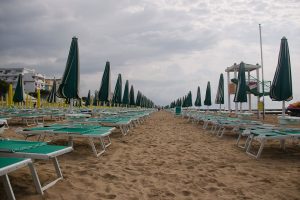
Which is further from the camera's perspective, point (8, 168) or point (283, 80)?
point (283, 80)

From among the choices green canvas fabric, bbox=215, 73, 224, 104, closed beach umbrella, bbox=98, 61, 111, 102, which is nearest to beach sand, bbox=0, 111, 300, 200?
closed beach umbrella, bbox=98, 61, 111, 102

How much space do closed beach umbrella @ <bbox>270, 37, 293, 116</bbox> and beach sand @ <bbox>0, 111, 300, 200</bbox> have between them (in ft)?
7.28

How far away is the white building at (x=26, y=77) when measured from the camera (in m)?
84.8

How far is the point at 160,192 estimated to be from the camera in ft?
10.8

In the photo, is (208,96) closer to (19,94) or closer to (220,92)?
(220,92)

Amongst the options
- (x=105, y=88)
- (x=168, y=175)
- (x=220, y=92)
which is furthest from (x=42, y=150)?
(x=220, y=92)

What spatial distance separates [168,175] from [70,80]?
4549mm

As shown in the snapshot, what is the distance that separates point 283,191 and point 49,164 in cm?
336

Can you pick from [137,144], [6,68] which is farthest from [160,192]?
[6,68]

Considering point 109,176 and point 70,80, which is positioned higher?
point 70,80

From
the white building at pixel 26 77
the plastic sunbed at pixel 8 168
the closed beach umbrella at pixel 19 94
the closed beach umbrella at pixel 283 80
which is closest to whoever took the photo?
the plastic sunbed at pixel 8 168

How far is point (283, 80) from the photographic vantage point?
7.71 metres

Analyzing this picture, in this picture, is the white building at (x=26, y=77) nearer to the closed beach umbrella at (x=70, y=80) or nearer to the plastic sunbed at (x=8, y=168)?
the closed beach umbrella at (x=70, y=80)

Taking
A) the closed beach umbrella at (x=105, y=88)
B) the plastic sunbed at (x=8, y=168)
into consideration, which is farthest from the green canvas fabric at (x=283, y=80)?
the plastic sunbed at (x=8, y=168)
